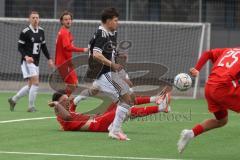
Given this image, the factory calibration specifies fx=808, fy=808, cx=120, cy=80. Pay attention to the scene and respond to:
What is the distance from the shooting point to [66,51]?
17203 mm

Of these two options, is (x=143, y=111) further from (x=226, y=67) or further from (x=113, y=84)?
(x=226, y=67)

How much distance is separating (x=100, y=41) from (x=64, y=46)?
5.21 meters

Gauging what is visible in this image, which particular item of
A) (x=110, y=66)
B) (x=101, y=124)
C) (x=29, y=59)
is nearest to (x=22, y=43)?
(x=29, y=59)

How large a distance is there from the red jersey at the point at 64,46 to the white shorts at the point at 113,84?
4.46 meters

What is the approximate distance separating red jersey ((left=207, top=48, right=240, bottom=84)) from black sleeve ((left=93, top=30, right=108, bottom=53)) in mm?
2234

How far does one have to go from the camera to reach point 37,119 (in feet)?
49.6

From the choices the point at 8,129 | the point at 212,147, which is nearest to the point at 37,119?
the point at 8,129

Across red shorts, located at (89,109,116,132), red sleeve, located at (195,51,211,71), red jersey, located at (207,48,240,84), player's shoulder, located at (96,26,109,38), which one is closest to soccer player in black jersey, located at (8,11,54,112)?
red shorts, located at (89,109,116,132)

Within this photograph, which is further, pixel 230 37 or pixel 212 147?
pixel 230 37

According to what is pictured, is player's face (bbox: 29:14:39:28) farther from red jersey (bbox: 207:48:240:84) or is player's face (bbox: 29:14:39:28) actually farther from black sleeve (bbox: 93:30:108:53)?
red jersey (bbox: 207:48:240:84)

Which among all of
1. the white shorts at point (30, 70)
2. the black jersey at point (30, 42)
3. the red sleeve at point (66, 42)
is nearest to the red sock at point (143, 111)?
the red sleeve at point (66, 42)

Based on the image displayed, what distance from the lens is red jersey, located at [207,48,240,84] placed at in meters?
10.0

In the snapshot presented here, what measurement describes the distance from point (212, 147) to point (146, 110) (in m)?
1.76

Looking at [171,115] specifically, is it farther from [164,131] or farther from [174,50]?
[174,50]
